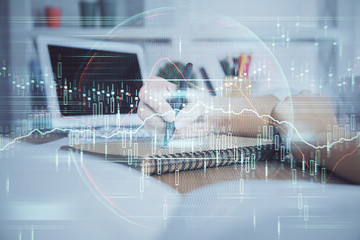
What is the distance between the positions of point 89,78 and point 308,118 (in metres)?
0.82

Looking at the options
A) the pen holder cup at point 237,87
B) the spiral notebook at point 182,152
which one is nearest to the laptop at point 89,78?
the spiral notebook at point 182,152

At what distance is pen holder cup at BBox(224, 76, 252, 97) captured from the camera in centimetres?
95

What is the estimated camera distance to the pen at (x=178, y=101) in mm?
818

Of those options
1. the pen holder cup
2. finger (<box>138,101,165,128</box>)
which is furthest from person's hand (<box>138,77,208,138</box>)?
the pen holder cup

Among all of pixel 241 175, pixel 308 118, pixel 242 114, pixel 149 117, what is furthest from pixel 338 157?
pixel 149 117

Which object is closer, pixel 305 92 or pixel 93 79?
pixel 305 92

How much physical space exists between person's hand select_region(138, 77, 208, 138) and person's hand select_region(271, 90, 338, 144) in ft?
0.98

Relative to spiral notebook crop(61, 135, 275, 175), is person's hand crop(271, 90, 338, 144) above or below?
above

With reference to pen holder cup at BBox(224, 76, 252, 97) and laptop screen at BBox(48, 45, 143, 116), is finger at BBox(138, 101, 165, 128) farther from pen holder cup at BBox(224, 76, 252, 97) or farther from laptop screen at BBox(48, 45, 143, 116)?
pen holder cup at BBox(224, 76, 252, 97)

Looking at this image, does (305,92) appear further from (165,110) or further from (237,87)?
(165,110)

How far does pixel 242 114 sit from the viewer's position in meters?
0.98

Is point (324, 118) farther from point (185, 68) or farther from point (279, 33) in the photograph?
point (185, 68)

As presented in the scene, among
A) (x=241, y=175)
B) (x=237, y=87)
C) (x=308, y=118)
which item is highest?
(x=237, y=87)

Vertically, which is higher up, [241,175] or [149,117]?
[149,117]
